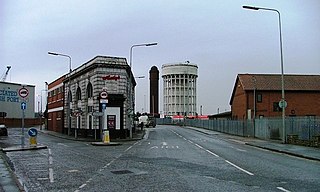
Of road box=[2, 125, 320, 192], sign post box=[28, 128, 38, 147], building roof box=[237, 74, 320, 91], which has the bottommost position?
road box=[2, 125, 320, 192]

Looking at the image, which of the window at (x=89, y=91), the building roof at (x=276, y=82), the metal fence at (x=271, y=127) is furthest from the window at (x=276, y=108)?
the window at (x=89, y=91)

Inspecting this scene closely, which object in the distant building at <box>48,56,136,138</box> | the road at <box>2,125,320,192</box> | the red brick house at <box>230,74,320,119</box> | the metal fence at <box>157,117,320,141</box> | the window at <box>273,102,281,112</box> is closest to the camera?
the road at <box>2,125,320,192</box>

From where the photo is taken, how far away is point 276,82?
67.4m

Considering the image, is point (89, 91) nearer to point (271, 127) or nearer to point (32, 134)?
point (32, 134)

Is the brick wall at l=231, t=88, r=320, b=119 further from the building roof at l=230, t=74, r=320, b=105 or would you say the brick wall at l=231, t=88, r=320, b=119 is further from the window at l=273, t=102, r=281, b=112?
the building roof at l=230, t=74, r=320, b=105

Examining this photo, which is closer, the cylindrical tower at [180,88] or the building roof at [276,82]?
the building roof at [276,82]

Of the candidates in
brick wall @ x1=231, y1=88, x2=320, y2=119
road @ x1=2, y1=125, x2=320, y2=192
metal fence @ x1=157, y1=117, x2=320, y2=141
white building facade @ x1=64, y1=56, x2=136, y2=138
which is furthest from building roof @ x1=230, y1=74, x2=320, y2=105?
road @ x1=2, y1=125, x2=320, y2=192

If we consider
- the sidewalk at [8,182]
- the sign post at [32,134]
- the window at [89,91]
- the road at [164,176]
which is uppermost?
the window at [89,91]

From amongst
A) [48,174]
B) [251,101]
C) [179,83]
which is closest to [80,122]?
[251,101]

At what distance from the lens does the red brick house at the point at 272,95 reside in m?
64.4

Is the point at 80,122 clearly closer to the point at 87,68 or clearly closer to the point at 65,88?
the point at 87,68

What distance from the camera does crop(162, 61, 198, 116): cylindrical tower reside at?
117 meters

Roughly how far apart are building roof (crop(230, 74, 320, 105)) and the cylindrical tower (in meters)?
46.9

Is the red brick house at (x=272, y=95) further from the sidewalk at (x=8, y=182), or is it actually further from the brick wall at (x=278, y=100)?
the sidewalk at (x=8, y=182)
